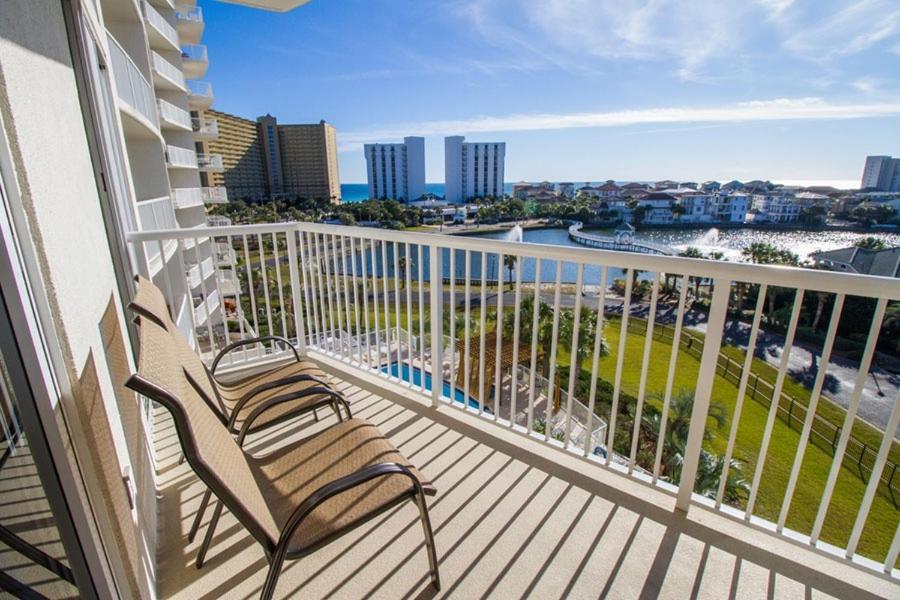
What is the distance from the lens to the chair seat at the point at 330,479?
4.46 ft

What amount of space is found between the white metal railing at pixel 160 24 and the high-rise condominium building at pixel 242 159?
27682mm

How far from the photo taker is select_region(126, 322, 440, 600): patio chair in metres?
1.09

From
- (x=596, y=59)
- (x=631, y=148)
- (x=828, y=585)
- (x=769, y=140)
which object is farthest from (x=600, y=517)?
(x=631, y=148)

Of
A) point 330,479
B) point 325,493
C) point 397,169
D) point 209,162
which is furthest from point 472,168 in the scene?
point 325,493

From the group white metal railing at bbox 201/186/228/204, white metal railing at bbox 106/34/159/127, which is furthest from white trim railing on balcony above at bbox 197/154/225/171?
white metal railing at bbox 106/34/159/127

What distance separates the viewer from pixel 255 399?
7.32 ft

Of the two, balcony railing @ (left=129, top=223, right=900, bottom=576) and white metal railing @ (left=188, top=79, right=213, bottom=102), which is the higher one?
white metal railing @ (left=188, top=79, right=213, bottom=102)

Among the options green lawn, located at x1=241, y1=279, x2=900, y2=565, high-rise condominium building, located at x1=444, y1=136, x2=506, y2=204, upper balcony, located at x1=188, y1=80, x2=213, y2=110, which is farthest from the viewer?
high-rise condominium building, located at x1=444, y1=136, x2=506, y2=204

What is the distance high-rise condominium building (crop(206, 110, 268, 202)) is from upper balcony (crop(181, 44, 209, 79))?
2446 centimetres

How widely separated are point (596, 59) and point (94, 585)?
2798 centimetres

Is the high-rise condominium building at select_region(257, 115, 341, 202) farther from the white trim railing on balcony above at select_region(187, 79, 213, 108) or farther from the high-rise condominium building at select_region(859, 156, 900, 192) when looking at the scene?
the high-rise condominium building at select_region(859, 156, 900, 192)

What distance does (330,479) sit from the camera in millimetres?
1558

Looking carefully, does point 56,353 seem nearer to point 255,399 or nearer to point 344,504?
point 344,504

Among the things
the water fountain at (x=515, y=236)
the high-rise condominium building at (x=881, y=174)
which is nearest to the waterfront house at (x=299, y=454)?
the water fountain at (x=515, y=236)
